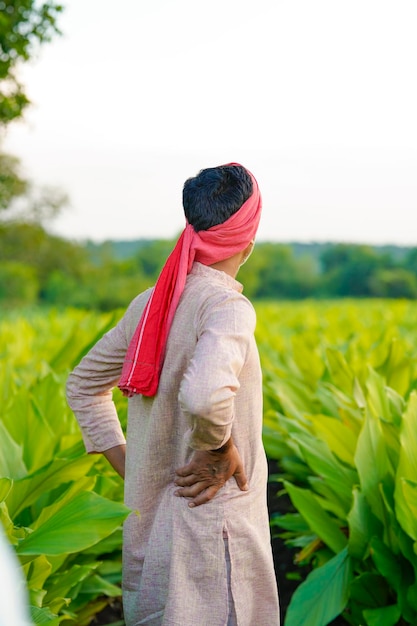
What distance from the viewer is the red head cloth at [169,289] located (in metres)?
1.99

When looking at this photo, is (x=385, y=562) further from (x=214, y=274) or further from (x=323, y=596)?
(x=214, y=274)

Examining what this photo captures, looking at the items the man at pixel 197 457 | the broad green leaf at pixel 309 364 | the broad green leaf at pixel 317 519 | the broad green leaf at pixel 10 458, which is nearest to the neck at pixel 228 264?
the man at pixel 197 457

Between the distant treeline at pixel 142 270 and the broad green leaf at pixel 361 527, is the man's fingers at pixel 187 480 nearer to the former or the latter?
the broad green leaf at pixel 361 527

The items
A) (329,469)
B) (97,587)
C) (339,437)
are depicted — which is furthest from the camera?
(339,437)

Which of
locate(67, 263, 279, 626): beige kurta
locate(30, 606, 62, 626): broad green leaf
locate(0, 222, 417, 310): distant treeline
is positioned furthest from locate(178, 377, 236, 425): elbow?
locate(0, 222, 417, 310): distant treeline

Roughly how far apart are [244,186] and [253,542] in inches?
34.4

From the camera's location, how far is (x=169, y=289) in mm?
2031

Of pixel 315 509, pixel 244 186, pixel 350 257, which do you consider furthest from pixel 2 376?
pixel 350 257

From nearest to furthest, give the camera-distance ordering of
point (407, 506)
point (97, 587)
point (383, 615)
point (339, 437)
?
point (407, 506) → point (383, 615) → point (97, 587) → point (339, 437)

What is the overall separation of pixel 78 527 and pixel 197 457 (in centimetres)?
32

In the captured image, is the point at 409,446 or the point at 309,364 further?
the point at 309,364

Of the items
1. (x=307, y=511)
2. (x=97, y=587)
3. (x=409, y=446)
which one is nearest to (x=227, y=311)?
(x=409, y=446)

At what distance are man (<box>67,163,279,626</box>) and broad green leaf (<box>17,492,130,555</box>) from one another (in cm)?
20

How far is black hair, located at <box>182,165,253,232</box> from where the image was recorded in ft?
6.46
